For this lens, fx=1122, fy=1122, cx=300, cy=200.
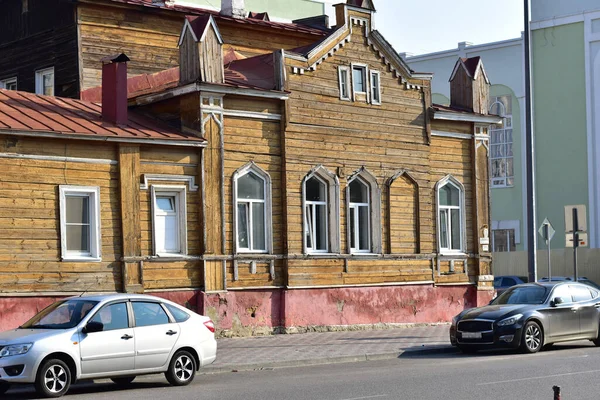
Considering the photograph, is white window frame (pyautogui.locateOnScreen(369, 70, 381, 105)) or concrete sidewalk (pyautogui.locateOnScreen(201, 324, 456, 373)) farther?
white window frame (pyautogui.locateOnScreen(369, 70, 381, 105))

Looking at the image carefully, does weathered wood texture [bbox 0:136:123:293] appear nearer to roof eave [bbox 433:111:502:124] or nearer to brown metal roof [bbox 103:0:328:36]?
brown metal roof [bbox 103:0:328:36]

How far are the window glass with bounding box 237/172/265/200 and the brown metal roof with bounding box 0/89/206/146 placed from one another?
5.98ft

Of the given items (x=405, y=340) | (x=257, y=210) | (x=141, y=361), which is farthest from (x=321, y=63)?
(x=141, y=361)

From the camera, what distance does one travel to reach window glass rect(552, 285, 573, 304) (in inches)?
917

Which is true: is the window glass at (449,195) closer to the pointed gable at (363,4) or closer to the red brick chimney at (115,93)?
→ the pointed gable at (363,4)

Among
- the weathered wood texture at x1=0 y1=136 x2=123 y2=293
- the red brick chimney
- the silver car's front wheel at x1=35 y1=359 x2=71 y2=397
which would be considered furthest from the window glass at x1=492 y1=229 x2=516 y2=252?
the silver car's front wheel at x1=35 y1=359 x2=71 y2=397

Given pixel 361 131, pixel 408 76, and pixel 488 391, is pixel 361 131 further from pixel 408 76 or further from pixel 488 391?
pixel 488 391

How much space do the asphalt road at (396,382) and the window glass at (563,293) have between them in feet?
6.55

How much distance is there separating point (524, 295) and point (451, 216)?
28.0 ft

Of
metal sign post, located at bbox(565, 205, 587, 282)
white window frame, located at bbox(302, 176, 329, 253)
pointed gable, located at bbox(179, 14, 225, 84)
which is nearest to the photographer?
pointed gable, located at bbox(179, 14, 225, 84)

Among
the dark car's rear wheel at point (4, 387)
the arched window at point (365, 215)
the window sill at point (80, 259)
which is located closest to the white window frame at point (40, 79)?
the arched window at point (365, 215)

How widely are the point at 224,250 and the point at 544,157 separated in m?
32.0

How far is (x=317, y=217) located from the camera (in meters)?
28.5

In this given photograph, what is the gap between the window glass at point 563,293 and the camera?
76.4 ft
